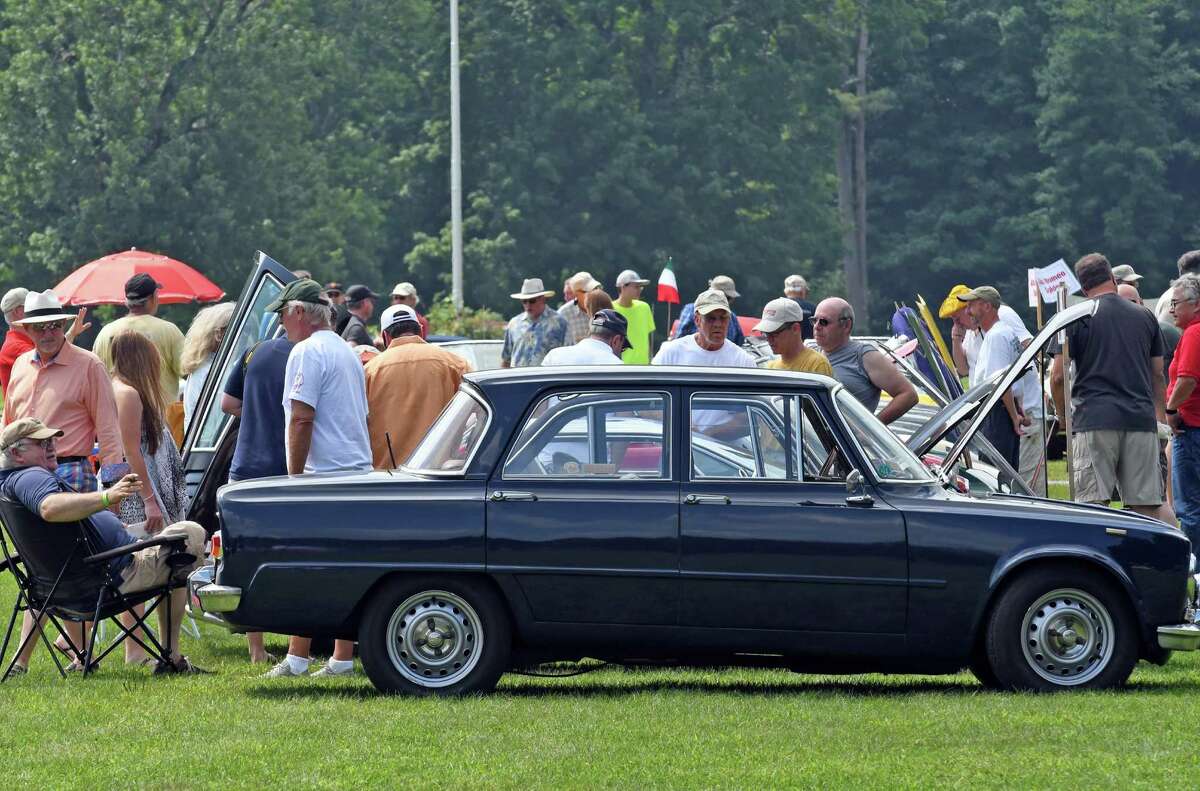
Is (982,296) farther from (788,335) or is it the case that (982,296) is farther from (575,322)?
(575,322)

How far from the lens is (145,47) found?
46.6 metres

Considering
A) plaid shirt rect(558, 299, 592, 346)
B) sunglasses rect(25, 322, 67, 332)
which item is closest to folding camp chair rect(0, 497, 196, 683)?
sunglasses rect(25, 322, 67, 332)

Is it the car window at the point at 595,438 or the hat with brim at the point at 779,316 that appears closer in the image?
the car window at the point at 595,438

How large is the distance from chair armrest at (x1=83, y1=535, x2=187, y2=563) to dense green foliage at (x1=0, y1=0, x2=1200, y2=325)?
36.7 m

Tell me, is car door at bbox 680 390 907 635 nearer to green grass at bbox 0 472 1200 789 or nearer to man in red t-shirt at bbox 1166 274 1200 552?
green grass at bbox 0 472 1200 789

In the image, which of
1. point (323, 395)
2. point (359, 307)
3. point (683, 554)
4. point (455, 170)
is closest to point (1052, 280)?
point (359, 307)

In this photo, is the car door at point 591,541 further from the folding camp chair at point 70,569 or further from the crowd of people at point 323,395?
the folding camp chair at point 70,569

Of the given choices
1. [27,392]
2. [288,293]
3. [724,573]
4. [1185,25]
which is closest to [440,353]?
[288,293]

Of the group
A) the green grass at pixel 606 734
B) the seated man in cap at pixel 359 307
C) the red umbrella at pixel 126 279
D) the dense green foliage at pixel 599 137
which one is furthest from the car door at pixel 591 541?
the dense green foliage at pixel 599 137

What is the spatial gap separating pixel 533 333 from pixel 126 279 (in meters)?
5.60

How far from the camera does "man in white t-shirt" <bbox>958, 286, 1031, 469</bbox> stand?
1470cm

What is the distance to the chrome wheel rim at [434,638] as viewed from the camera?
9.33m

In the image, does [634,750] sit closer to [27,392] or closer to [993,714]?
[993,714]

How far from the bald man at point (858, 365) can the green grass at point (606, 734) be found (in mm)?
2324
